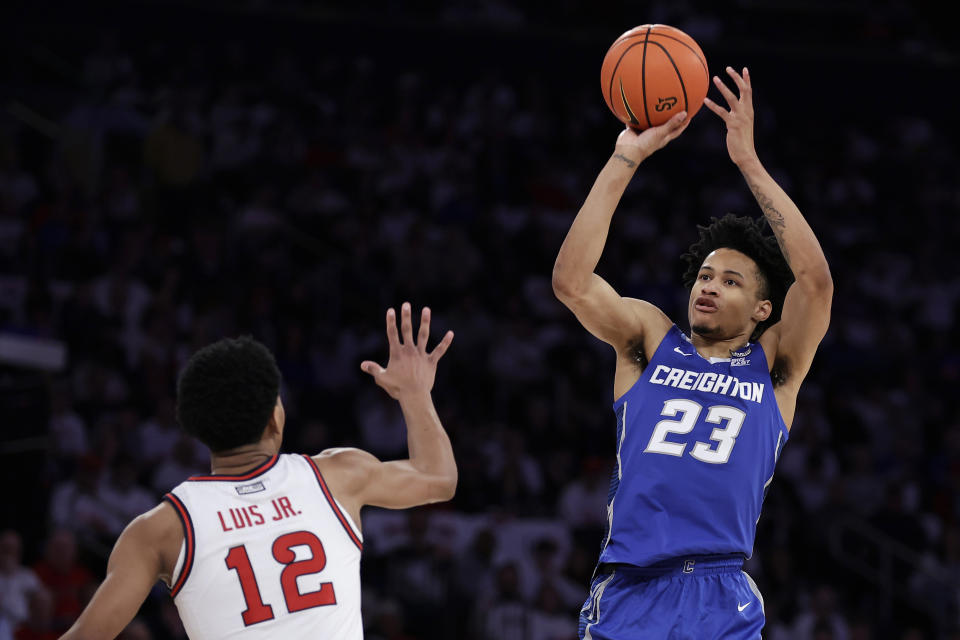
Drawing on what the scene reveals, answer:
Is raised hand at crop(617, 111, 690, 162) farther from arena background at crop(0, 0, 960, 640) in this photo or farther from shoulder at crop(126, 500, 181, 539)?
arena background at crop(0, 0, 960, 640)

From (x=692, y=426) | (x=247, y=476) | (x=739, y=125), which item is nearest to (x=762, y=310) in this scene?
(x=692, y=426)

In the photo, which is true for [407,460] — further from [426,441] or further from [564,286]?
[564,286]

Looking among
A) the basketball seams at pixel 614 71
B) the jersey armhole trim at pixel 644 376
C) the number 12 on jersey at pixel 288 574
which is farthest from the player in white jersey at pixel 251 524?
the basketball seams at pixel 614 71

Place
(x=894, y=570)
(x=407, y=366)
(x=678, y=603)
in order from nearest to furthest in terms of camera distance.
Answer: (x=407, y=366) < (x=678, y=603) < (x=894, y=570)

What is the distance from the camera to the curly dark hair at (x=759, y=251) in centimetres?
495

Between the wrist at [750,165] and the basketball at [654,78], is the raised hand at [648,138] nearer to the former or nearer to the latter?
the basketball at [654,78]

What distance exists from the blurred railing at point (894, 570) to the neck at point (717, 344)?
7201 mm

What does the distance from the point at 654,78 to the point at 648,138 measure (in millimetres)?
278

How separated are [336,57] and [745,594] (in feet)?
36.9

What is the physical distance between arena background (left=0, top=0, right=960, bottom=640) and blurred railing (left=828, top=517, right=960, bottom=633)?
30 mm

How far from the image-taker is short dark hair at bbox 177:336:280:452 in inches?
136

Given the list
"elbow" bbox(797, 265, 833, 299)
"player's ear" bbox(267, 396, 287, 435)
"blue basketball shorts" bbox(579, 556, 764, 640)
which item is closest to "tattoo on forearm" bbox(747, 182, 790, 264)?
"elbow" bbox(797, 265, 833, 299)

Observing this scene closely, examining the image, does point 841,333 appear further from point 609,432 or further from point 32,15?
point 32,15

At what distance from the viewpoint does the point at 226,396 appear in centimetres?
345
